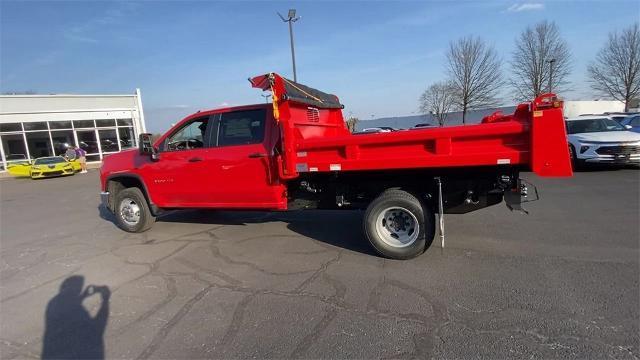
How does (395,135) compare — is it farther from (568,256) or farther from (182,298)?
(182,298)

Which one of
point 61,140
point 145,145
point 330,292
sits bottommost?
point 330,292

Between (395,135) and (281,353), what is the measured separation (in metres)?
2.65

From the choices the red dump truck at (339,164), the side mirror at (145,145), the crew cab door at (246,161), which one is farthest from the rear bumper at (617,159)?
the side mirror at (145,145)

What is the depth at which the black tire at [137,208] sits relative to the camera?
22.8 ft

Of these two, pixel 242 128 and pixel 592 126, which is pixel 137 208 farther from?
pixel 592 126

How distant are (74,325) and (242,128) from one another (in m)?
3.25

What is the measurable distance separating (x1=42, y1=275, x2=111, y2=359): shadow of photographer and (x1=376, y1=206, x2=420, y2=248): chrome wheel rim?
10.3 ft

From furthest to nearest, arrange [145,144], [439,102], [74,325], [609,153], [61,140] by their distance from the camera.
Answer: [439,102] < [61,140] < [609,153] < [145,144] < [74,325]

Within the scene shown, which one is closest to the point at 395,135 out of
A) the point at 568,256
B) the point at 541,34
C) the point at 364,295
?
the point at 364,295

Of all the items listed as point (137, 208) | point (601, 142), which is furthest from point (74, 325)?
point (601, 142)

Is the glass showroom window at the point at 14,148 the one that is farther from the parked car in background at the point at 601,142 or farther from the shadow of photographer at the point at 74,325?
the parked car in background at the point at 601,142

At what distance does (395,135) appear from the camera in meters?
4.56

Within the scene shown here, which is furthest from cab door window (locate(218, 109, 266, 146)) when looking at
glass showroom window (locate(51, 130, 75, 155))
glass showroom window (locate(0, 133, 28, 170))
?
glass showroom window (locate(0, 133, 28, 170))

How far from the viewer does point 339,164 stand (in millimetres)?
4953
